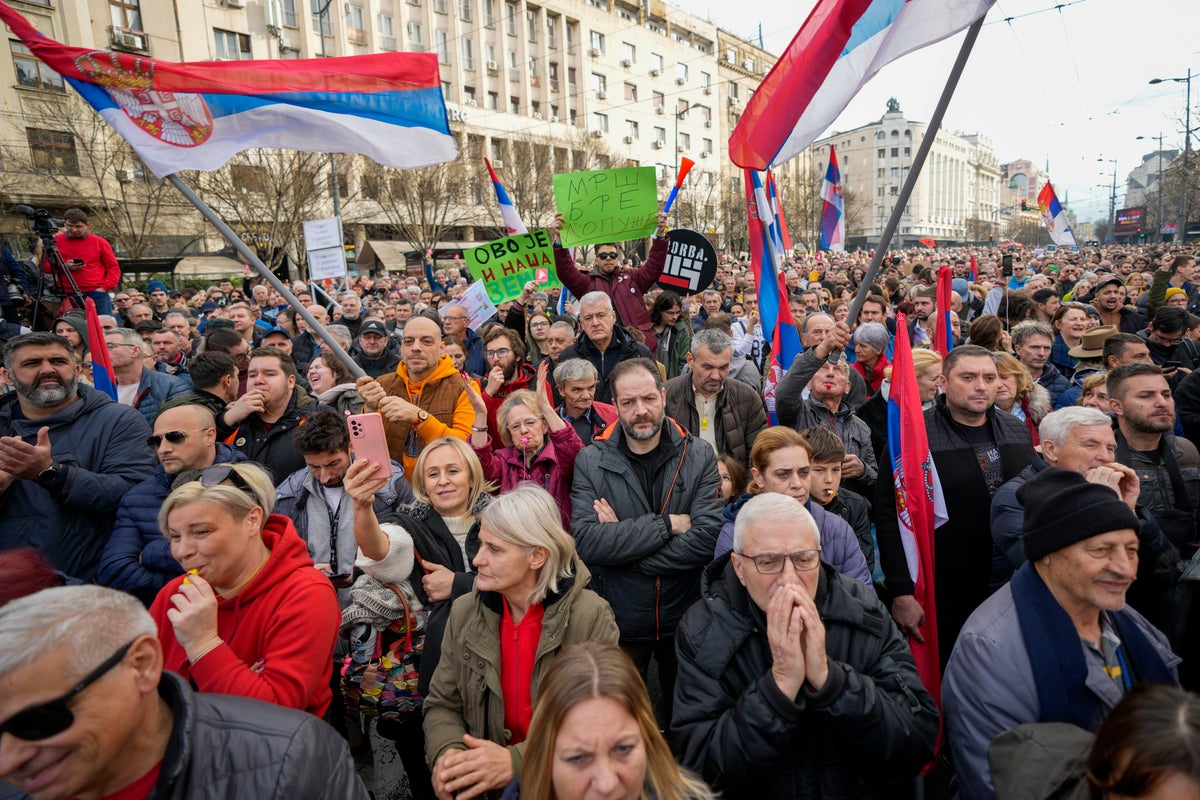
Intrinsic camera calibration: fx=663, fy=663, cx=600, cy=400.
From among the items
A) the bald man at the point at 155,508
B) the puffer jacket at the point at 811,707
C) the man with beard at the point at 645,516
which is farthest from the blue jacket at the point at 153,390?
the puffer jacket at the point at 811,707

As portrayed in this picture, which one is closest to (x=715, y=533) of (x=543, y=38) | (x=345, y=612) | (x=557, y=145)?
(x=345, y=612)

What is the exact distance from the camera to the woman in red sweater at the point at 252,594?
2.27 m

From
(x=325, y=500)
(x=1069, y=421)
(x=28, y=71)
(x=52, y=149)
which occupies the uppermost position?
(x=28, y=71)

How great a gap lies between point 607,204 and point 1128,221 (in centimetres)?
7618

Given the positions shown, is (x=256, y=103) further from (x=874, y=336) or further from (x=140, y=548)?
(x=874, y=336)

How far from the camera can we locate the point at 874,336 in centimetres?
552

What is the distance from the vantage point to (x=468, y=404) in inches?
197

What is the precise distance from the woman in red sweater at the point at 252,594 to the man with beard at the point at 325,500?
775 mm

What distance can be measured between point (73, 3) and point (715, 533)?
1542 inches

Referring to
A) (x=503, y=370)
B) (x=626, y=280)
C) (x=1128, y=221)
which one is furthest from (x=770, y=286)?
(x=1128, y=221)

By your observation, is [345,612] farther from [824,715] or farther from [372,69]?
[372,69]

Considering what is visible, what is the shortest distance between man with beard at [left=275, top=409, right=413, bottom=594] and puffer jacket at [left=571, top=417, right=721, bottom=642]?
109 centimetres

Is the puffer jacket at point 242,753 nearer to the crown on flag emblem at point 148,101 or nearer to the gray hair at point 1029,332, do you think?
the crown on flag emblem at point 148,101

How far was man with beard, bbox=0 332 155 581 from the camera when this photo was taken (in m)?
3.26
